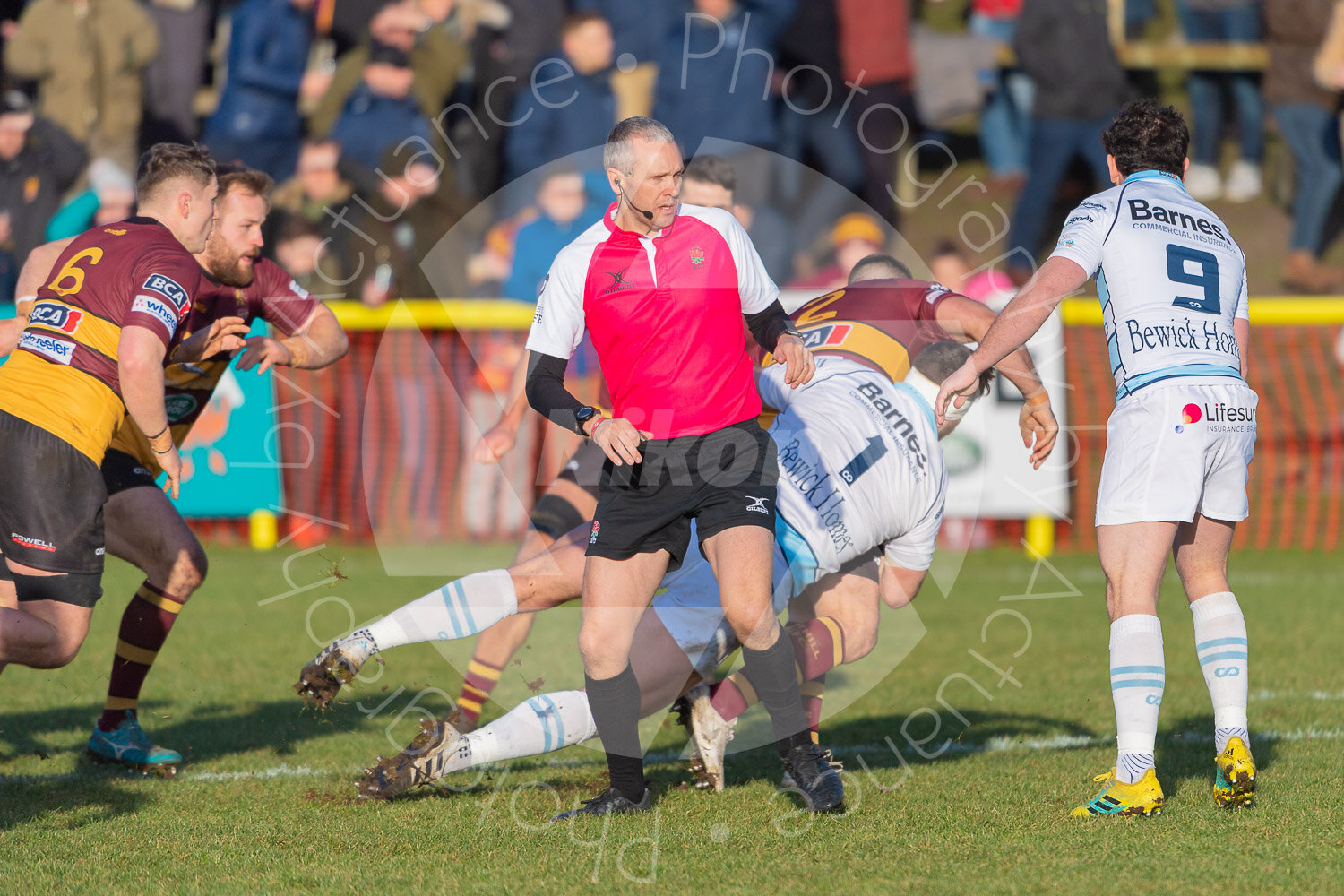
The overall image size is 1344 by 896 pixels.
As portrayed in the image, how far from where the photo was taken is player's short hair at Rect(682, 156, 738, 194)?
21.6 feet

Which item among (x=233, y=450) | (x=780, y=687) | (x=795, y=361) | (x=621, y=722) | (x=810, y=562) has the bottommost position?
(x=233, y=450)

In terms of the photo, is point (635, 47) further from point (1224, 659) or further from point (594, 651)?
point (1224, 659)

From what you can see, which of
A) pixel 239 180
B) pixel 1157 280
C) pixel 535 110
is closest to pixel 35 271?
pixel 239 180

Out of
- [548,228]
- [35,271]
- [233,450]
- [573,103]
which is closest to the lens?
[35,271]

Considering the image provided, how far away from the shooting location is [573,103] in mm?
12461

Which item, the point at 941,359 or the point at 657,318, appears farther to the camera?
the point at 941,359

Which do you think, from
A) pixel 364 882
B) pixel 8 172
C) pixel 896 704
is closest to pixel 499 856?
pixel 364 882

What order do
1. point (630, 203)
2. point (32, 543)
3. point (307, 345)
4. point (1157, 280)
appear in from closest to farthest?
1. point (630, 203)
2. point (1157, 280)
3. point (32, 543)
4. point (307, 345)

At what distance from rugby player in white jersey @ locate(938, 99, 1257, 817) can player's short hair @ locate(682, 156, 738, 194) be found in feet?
6.86

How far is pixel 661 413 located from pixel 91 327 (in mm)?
2238

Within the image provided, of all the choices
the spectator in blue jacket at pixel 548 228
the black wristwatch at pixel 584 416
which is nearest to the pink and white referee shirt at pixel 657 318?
the black wristwatch at pixel 584 416

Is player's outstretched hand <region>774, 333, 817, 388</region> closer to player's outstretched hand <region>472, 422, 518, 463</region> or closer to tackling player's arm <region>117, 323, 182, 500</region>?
player's outstretched hand <region>472, 422, 518, 463</region>

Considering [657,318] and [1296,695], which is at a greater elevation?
[657,318]

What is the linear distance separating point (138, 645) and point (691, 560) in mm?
2544
